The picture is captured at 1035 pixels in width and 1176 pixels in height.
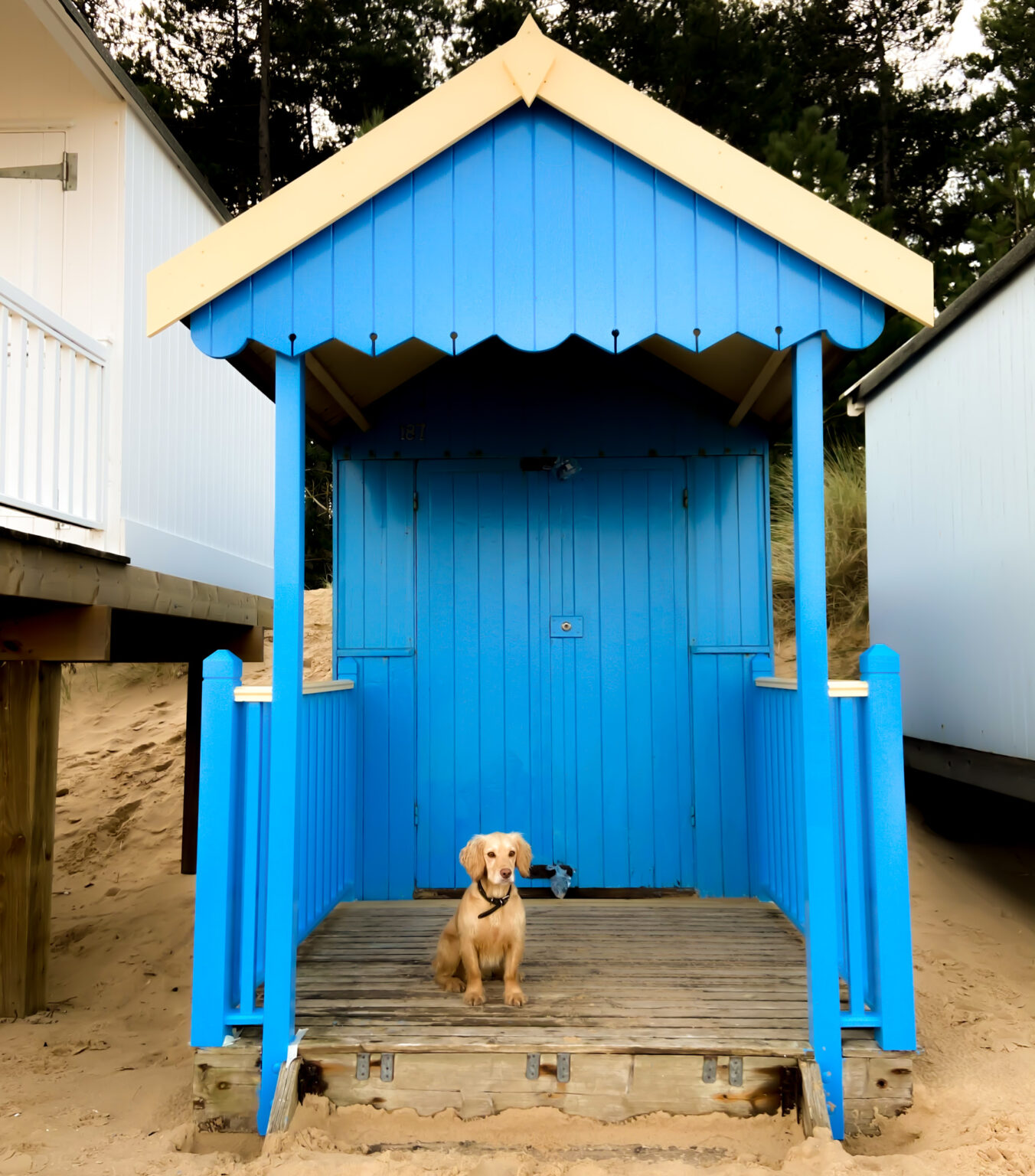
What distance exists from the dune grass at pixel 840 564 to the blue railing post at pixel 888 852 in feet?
20.5

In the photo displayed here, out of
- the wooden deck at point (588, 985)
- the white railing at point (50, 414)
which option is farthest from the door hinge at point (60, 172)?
the wooden deck at point (588, 985)

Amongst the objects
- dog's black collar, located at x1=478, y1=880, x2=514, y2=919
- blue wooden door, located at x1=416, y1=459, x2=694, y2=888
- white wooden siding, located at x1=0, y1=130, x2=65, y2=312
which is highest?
white wooden siding, located at x1=0, y1=130, x2=65, y2=312

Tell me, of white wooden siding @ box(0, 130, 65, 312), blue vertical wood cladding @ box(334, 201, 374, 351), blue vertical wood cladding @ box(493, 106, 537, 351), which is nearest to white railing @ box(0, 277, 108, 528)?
white wooden siding @ box(0, 130, 65, 312)

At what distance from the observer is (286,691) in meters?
3.59

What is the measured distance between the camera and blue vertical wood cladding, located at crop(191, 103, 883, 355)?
3.52 meters

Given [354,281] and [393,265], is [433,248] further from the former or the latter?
[354,281]

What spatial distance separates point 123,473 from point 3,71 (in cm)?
261

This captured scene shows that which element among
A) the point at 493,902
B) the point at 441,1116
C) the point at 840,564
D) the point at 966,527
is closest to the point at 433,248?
the point at 493,902

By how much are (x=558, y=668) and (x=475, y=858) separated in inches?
67.7

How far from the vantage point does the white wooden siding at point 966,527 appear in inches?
208

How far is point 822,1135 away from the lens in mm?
3137

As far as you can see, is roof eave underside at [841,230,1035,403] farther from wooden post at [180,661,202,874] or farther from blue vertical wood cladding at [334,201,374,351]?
wooden post at [180,661,202,874]

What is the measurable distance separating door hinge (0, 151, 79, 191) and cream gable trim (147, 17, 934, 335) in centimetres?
320

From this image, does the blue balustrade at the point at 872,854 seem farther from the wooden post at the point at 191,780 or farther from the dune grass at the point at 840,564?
the dune grass at the point at 840,564
